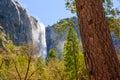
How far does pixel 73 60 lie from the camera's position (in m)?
47.2

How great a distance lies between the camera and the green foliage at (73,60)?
1786 inches

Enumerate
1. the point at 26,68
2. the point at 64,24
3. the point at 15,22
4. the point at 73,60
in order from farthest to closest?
the point at 15,22 → the point at 73,60 → the point at 26,68 → the point at 64,24

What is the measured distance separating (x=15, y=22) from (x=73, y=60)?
68731 mm

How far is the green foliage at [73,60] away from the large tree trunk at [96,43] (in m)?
38.1

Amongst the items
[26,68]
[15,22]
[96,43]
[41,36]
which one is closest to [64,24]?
[96,43]

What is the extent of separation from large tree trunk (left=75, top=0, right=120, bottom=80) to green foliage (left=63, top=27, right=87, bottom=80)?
38.1 m

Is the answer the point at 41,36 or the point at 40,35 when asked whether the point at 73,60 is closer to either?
the point at 40,35

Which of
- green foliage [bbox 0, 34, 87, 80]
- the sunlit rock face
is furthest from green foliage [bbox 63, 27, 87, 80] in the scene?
the sunlit rock face

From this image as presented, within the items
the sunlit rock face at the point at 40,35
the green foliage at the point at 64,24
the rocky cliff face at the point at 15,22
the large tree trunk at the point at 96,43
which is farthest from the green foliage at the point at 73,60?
the sunlit rock face at the point at 40,35

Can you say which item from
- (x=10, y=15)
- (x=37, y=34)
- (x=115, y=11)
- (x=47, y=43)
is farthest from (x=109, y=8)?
(x=47, y=43)

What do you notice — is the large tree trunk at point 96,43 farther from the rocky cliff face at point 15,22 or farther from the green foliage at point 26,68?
the rocky cliff face at point 15,22

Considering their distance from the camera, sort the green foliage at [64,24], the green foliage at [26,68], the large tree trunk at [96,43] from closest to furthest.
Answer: the large tree trunk at [96,43] < the green foliage at [64,24] < the green foliage at [26,68]

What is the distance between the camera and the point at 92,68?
6.24 meters

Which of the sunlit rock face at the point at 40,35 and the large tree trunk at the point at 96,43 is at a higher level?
the sunlit rock face at the point at 40,35
